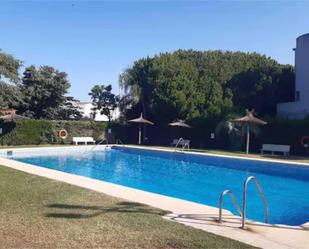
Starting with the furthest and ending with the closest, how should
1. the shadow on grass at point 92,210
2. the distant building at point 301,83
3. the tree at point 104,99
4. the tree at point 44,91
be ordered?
the tree at point 104,99 → the tree at point 44,91 → the distant building at point 301,83 → the shadow on grass at point 92,210

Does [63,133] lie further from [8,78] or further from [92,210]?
[92,210]

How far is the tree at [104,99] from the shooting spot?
4125 cm

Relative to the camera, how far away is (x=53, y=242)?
5297mm

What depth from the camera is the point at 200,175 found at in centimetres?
1692

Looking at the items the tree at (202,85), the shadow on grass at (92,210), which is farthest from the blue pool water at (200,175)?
the tree at (202,85)

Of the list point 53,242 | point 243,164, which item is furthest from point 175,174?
point 53,242

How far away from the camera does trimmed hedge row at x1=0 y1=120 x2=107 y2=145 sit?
27422 mm

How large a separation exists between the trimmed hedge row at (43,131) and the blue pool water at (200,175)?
490 centimetres

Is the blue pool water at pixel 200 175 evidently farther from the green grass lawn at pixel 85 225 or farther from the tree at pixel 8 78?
the tree at pixel 8 78

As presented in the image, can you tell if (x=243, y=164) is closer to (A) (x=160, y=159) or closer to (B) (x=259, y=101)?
(A) (x=160, y=159)

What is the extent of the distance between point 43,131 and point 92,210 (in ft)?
73.9

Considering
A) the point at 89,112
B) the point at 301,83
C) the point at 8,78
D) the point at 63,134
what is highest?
the point at 301,83

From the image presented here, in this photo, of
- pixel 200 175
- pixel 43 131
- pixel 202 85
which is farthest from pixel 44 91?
pixel 200 175

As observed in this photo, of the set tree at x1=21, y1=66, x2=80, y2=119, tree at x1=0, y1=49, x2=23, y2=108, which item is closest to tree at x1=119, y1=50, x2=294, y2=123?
tree at x1=21, y1=66, x2=80, y2=119
